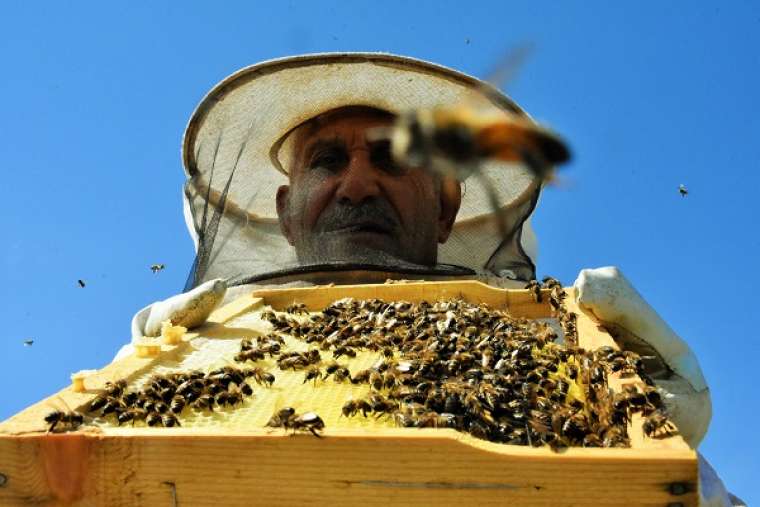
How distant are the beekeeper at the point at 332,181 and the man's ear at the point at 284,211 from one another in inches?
0.6

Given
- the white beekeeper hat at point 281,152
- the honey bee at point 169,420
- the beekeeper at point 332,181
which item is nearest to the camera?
the honey bee at point 169,420

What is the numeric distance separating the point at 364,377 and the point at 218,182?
16.2ft

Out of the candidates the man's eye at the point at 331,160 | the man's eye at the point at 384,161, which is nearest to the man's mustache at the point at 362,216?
the man's eye at the point at 384,161

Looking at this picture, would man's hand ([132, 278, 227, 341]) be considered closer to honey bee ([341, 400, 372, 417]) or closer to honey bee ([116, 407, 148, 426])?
honey bee ([116, 407, 148, 426])

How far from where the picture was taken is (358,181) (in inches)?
255

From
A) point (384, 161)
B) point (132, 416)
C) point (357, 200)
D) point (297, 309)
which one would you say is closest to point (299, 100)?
point (384, 161)

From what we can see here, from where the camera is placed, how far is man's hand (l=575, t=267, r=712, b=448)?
365cm

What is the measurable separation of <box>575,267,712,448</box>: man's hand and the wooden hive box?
1332 millimetres

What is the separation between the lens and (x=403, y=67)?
6520mm

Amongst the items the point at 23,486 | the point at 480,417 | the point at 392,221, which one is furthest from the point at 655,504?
the point at 392,221

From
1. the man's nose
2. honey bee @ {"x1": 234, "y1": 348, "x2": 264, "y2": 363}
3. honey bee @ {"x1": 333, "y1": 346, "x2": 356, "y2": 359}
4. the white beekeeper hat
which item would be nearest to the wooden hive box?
honey bee @ {"x1": 234, "y1": 348, "x2": 264, "y2": 363}

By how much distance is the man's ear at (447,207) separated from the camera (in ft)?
24.6

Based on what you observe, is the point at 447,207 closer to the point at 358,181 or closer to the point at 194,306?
the point at 358,181

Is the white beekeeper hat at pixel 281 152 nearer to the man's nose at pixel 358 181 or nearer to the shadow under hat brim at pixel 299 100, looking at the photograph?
the shadow under hat brim at pixel 299 100
